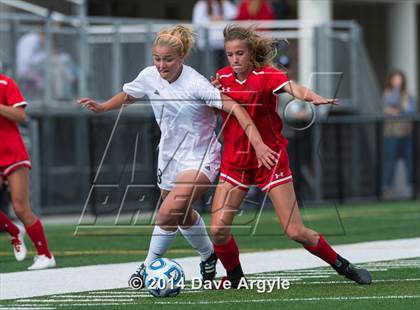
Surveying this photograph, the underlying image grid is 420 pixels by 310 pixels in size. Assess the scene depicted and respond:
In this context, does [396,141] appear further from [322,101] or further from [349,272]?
[322,101]

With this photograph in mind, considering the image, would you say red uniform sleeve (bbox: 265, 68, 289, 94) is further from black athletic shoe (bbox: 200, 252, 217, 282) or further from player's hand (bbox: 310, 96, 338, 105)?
black athletic shoe (bbox: 200, 252, 217, 282)

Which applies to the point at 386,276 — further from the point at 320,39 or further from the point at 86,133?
the point at 320,39

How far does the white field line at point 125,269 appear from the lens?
9906 millimetres

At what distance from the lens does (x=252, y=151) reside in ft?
30.1

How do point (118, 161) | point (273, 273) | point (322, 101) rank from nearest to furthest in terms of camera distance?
1. point (322, 101)
2. point (273, 273)
3. point (118, 161)

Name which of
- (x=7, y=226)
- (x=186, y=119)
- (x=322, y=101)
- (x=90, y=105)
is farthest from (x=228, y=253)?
(x=7, y=226)

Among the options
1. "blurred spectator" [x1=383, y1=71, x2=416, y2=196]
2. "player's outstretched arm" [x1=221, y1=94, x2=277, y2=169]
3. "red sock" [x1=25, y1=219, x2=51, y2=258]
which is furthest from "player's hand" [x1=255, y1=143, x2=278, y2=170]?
"blurred spectator" [x1=383, y1=71, x2=416, y2=196]

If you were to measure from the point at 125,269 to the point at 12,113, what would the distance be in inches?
66.8

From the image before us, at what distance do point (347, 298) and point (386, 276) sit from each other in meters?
1.48

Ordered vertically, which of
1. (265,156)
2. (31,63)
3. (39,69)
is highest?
(265,156)

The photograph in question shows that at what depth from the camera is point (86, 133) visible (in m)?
19.6

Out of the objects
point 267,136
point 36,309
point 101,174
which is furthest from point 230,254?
point 101,174

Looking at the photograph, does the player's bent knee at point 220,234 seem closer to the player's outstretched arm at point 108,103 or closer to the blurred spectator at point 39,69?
the player's outstretched arm at point 108,103

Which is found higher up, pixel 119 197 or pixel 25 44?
pixel 25 44
